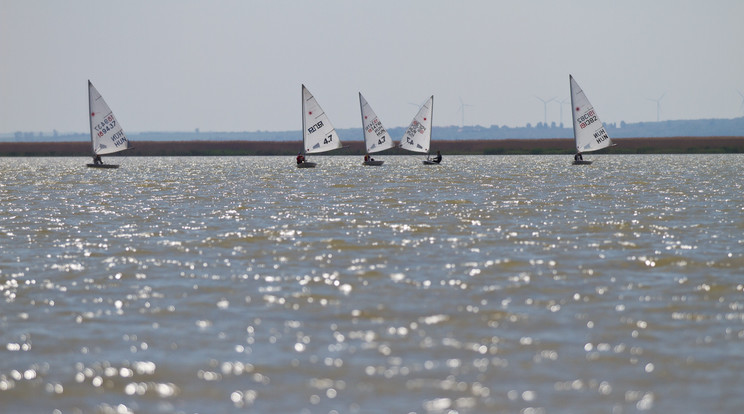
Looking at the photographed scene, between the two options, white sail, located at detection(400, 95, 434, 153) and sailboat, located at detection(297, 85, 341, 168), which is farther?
white sail, located at detection(400, 95, 434, 153)

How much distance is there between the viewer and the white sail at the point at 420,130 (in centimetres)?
8038

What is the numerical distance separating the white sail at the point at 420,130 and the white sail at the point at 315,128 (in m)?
7.21

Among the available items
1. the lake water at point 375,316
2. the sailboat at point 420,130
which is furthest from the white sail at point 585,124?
the lake water at point 375,316

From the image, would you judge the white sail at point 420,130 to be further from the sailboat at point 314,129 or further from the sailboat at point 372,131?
the sailboat at point 314,129

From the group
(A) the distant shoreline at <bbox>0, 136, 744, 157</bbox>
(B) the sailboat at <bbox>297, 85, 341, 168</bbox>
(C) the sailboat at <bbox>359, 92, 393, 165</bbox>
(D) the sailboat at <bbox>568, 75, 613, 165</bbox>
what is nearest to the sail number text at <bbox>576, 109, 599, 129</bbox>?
(D) the sailboat at <bbox>568, 75, 613, 165</bbox>

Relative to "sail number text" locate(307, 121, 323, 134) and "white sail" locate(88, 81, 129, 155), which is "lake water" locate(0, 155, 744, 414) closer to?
"white sail" locate(88, 81, 129, 155)

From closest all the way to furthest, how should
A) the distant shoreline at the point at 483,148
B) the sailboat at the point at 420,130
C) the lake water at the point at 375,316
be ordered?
the lake water at the point at 375,316 < the sailboat at the point at 420,130 < the distant shoreline at the point at 483,148

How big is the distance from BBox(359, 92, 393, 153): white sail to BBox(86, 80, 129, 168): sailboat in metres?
18.5

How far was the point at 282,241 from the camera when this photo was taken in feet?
75.2

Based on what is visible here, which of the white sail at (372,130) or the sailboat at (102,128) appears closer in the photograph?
the sailboat at (102,128)

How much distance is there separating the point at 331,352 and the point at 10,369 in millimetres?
3560

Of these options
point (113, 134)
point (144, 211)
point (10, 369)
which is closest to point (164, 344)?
point (10, 369)

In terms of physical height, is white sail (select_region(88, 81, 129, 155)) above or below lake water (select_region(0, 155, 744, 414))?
above

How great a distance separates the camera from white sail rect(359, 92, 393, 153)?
79.4 m
